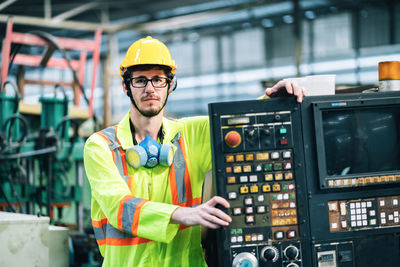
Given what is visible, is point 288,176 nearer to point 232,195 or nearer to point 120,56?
point 232,195

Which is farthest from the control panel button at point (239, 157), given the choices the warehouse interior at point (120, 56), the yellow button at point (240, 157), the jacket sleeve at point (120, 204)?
the warehouse interior at point (120, 56)

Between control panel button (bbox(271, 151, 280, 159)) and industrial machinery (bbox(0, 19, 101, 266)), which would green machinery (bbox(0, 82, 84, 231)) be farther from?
control panel button (bbox(271, 151, 280, 159))

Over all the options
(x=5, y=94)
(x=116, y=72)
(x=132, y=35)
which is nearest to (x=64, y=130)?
(x=5, y=94)

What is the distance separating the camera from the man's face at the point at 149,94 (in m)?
1.44

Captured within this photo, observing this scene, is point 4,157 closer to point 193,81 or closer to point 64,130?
point 64,130

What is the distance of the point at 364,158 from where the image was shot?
1.34m

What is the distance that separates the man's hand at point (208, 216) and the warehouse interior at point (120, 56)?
1563mm

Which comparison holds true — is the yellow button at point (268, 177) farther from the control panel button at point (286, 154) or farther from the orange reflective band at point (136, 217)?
the orange reflective band at point (136, 217)

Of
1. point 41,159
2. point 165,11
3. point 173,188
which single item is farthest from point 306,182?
point 165,11

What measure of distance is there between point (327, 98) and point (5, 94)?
2.99 metres

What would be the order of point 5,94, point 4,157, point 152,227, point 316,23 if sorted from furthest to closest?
1. point 316,23
2. point 5,94
3. point 4,157
4. point 152,227

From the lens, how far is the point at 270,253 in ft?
4.08

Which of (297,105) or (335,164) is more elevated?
(297,105)

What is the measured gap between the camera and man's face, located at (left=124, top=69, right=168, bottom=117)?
1444 mm
